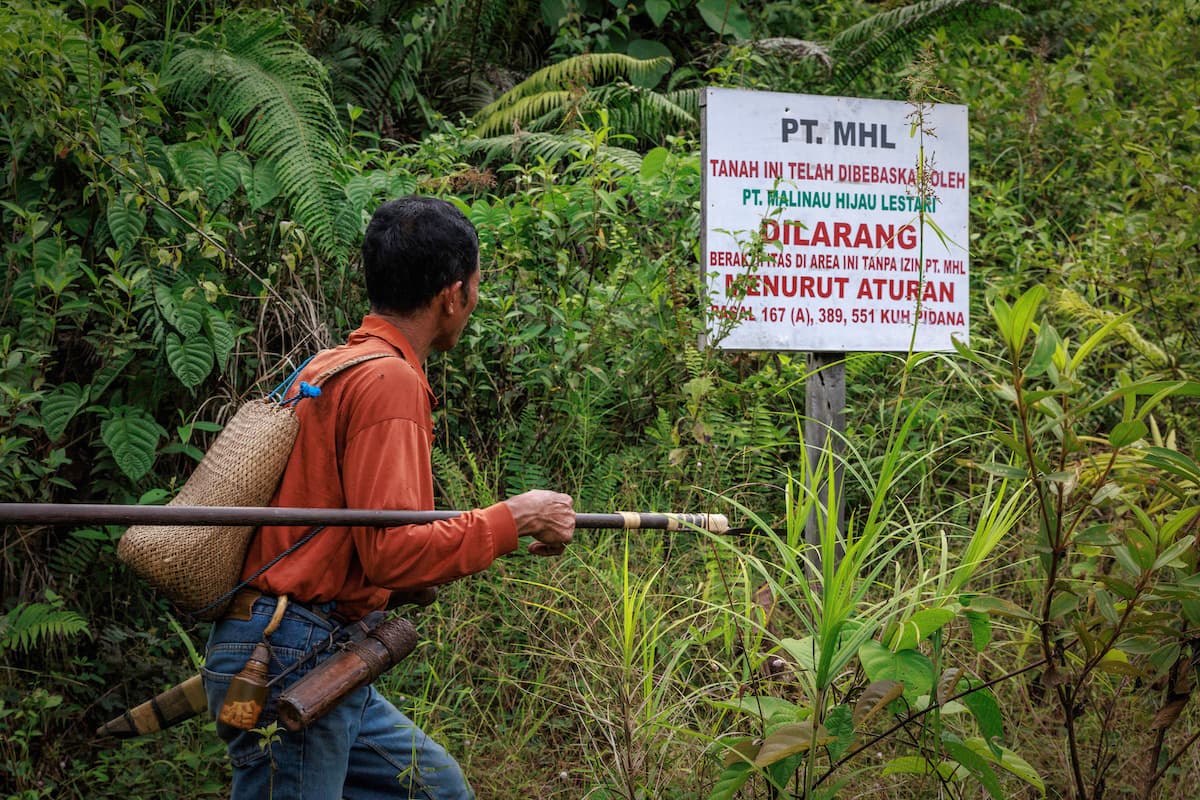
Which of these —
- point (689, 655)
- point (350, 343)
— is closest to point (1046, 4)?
point (689, 655)

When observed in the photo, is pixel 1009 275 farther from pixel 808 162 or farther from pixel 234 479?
pixel 234 479

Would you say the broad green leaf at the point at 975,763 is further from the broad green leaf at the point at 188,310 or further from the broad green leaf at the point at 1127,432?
the broad green leaf at the point at 188,310

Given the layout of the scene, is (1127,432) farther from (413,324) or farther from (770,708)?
(413,324)

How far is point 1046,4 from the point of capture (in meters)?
8.47

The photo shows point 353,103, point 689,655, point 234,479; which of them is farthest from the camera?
point 353,103

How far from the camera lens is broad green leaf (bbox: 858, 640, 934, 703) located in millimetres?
2361

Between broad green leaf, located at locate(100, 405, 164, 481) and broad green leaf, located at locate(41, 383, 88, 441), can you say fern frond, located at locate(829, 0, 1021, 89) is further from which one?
broad green leaf, located at locate(41, 383, 88, 441)

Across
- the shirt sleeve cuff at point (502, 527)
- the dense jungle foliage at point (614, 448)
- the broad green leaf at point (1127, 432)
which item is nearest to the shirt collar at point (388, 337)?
the shirt sleeve cuff at point (502, 527)

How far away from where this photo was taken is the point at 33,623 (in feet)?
12.0

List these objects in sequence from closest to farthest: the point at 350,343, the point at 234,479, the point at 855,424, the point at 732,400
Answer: the point at 234,479 → the point at 350,343 → the point at 732,400 → the point at 855,424

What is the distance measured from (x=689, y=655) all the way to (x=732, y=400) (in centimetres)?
123

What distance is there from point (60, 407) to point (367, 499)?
2265mm

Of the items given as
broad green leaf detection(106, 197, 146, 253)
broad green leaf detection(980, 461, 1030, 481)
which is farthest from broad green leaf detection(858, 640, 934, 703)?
broad green leaf detection(106, 197, 146, 253)

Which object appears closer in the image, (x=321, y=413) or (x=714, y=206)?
(x=321, y=413)
